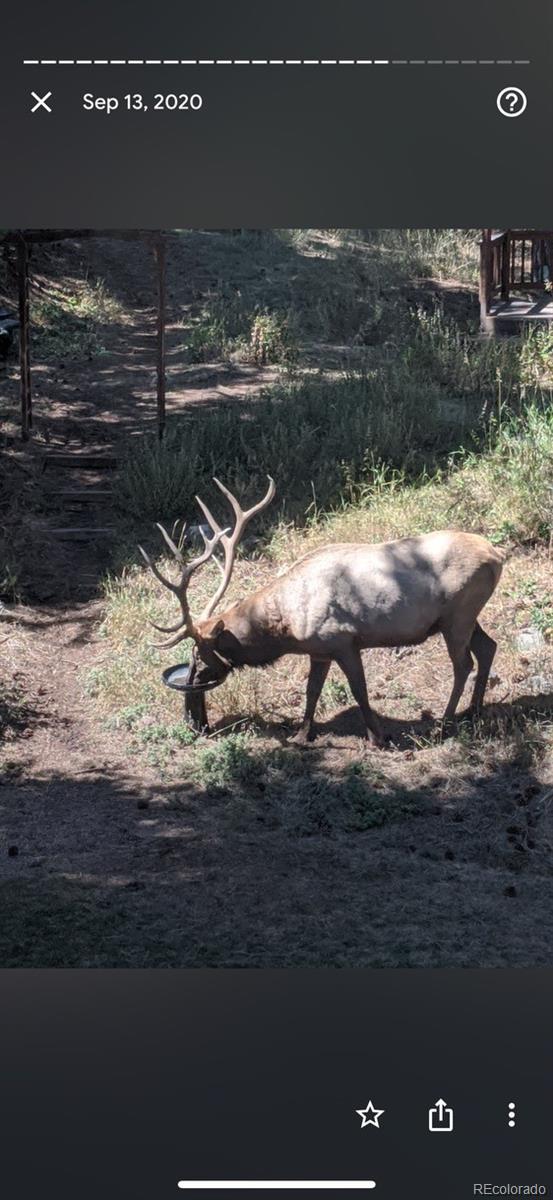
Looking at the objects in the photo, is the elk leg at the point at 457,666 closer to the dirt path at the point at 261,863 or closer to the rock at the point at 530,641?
the dirt path at the point at 261,863

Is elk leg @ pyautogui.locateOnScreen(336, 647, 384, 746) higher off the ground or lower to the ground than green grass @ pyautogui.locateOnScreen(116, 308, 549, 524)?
lower

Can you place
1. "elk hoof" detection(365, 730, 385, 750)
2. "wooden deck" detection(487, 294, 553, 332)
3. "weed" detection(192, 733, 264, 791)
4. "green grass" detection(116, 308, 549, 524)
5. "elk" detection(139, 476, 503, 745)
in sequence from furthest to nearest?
"wooden deck" detection(487, 294, 553, 332)
"green grass" detection(116, 308, 549, 524)
"elk hoof" detection(365, 730, 385, 750)
"elk" detection(139, 476, 503, 745)
"weed" detection(192, 733, 264, 791)

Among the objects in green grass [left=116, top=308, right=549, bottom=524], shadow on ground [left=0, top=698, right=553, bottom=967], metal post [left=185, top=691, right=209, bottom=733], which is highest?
green grass [left=116, top=308, right=549, bottom=524]

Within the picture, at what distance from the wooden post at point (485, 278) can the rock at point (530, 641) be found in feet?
25.2

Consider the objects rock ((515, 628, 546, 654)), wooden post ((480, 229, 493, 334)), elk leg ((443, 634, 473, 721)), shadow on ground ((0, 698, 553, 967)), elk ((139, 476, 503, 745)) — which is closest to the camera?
shadow on ground ((0, 698, 553, 967))

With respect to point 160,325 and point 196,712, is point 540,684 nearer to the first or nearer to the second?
point 196,712

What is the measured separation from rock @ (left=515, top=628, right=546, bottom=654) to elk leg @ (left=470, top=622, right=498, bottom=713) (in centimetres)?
86

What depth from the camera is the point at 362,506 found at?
40.1ft

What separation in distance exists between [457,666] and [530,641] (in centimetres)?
122

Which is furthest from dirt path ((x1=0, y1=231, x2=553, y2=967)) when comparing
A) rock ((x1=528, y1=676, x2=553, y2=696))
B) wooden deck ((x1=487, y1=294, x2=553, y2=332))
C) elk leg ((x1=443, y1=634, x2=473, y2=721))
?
wooden deck ((x1=487, y1=294, x2=553, y2=332))

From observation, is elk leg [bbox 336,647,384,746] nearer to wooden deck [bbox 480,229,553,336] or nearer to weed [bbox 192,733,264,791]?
weed [bbox 192,733,264,791]

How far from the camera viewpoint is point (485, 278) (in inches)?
662

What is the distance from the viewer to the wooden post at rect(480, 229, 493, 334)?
54.7 ft

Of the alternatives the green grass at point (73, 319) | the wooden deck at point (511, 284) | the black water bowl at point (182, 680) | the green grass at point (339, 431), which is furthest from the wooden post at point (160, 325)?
the black water bowl at point (182, 680)
